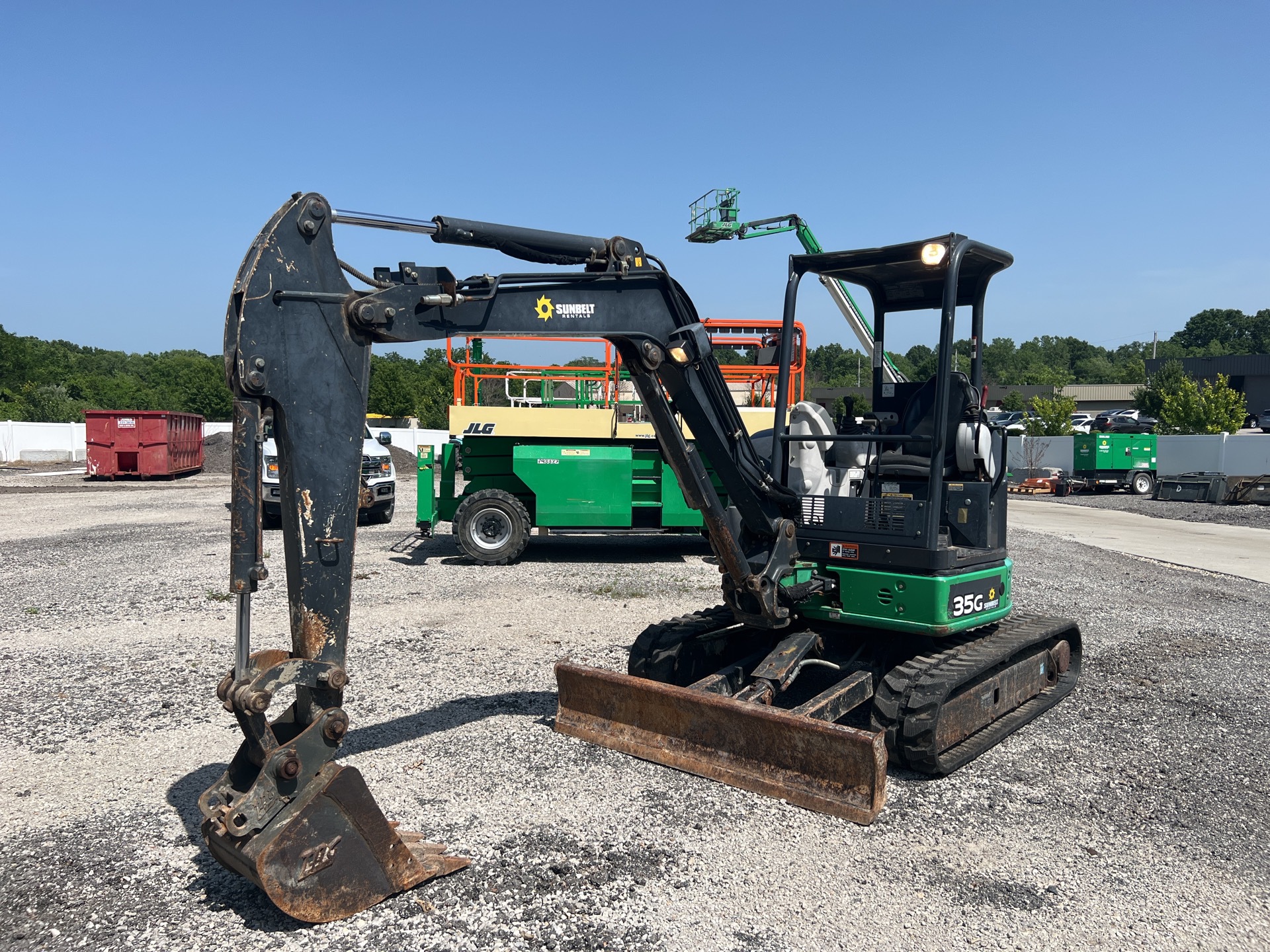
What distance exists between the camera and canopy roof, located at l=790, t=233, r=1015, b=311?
588 centimetres

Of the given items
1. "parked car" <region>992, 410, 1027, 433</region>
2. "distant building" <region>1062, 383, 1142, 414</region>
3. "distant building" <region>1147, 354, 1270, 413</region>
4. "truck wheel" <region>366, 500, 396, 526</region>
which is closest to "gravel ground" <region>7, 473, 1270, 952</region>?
"parked car" <region>992, 410, 1027, 433</region>

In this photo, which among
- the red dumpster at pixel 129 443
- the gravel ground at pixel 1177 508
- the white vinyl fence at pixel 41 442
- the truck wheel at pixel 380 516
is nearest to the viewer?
the truck wheel at pixel 380 516

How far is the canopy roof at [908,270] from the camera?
19.3 feet

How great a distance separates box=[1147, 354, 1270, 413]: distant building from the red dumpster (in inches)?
2562

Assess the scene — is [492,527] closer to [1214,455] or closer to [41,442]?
[1214,455]

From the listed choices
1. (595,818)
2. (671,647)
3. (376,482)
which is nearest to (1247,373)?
(376,482)

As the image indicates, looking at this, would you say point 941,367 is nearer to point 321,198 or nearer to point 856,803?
point 856,803

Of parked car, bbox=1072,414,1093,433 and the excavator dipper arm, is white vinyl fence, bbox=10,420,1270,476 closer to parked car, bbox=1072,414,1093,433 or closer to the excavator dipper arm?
parked car, bbox=1072,414,1093,433

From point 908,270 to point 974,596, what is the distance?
218 centimetres

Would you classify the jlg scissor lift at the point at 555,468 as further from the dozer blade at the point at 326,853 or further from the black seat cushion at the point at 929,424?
the dozer blade at the point at 326,853

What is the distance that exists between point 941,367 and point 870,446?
0.80 meters

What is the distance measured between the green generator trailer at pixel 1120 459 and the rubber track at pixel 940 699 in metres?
24.8

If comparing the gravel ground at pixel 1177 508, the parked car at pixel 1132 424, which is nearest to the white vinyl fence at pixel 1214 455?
the gravel ground at pixel 1177 508

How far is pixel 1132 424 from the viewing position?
151 feet
